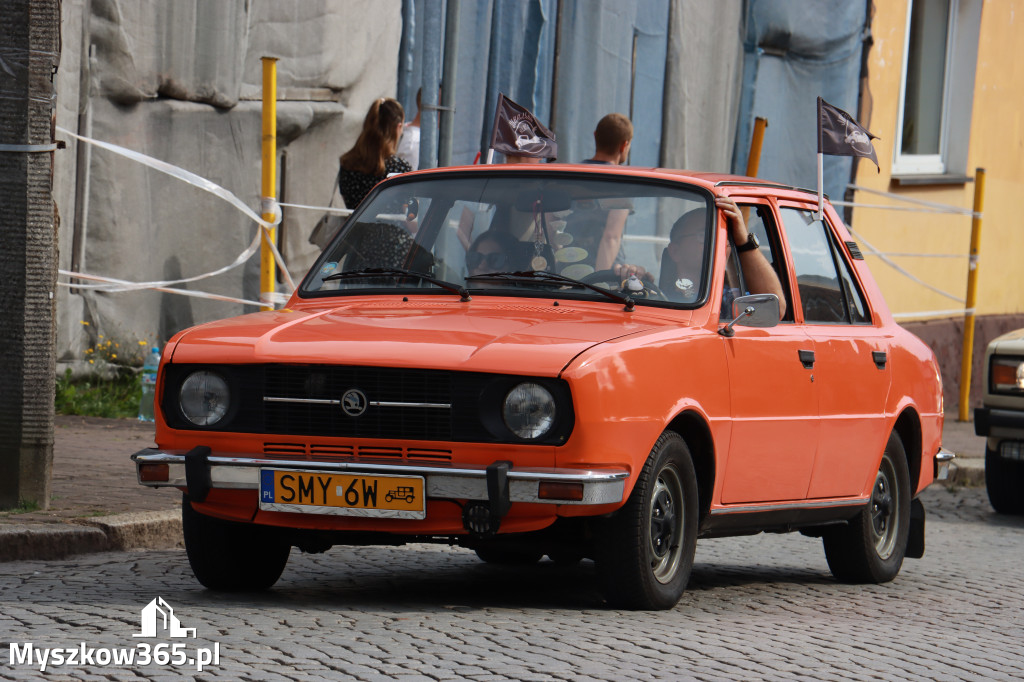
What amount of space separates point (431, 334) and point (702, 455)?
123cm

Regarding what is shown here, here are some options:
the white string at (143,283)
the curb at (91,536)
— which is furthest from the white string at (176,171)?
the curb at (91,536)

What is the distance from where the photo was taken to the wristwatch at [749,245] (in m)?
7.00

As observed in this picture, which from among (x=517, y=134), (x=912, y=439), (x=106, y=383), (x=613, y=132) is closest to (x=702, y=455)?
(x=912, y=439)

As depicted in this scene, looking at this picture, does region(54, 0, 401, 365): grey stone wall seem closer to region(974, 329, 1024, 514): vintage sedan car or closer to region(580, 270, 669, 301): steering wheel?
region(974, 329, 1024, 514): vintage sedan car

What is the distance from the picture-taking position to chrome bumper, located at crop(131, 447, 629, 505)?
18.1ft

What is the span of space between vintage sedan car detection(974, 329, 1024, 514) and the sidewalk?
5.55 m

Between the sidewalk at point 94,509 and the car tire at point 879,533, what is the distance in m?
3.06

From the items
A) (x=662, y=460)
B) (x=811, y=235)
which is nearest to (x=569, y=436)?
(x=662, y=460)

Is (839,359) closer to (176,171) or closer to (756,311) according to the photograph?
(756,311)

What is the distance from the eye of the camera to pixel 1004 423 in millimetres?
11312

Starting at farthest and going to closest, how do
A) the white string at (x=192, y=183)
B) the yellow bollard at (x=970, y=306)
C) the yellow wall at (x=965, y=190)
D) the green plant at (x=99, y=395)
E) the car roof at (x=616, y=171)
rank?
the yellow wall at (x=965, y=190) < the yellow bollard at (x=970, y=306) < the green plant at (x=99, y=395) < the white string at (x=192, y=183) < the car roof at (x=616, y=171)

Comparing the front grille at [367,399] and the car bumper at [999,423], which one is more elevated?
the front grille at [367,399]

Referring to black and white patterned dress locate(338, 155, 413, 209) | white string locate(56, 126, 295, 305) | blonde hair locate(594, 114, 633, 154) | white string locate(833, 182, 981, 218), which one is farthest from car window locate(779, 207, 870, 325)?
white string locate(833, 182, 981, 218)

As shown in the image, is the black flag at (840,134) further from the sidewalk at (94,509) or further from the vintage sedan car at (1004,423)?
the sidewalk at (94,509)
